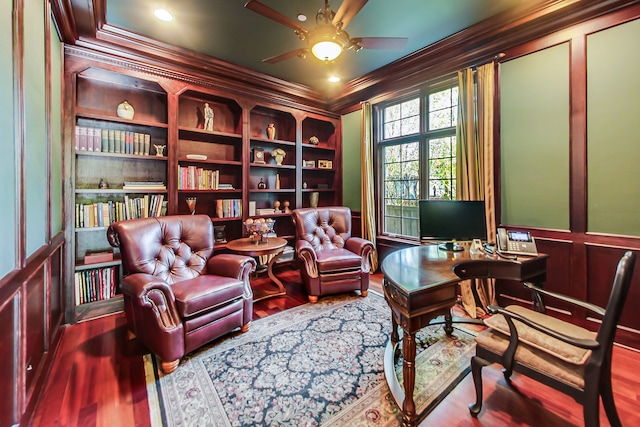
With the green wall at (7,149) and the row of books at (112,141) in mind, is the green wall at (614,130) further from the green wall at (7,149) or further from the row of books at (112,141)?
the row of books at (112,141)

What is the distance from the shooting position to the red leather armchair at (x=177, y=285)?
6.27 feet

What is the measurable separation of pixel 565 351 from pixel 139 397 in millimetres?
2405

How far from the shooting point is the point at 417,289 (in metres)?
1.41

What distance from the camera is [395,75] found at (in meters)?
3.63

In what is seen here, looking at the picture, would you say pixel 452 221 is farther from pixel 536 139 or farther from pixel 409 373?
pixel 409 373

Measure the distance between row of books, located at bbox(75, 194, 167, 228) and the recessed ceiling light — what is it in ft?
5.96

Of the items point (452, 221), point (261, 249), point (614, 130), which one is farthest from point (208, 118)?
point (614, 130)

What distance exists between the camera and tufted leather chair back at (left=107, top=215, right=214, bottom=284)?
2283mm

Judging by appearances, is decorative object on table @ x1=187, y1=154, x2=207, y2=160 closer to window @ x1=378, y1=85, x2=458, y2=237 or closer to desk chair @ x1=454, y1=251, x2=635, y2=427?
window @ x1=378, y1=85, x2=458, y2=237

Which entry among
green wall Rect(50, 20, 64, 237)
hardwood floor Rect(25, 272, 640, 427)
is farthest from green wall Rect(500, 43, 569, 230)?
green wall Rect(50, 20, 64, 237)

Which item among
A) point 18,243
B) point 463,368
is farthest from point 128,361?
point 463,368

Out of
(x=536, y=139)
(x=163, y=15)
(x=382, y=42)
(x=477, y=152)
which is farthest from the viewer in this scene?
(x=477, y=152)

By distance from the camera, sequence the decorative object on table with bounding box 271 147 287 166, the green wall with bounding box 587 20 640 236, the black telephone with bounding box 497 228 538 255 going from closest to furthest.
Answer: the black telephone with bounding box 497 228 538 255 < the green wall with bounding box 587 20 640 236 < the decorative object on table with bounding box 271 147 287 166

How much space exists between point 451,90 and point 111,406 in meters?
4.37
